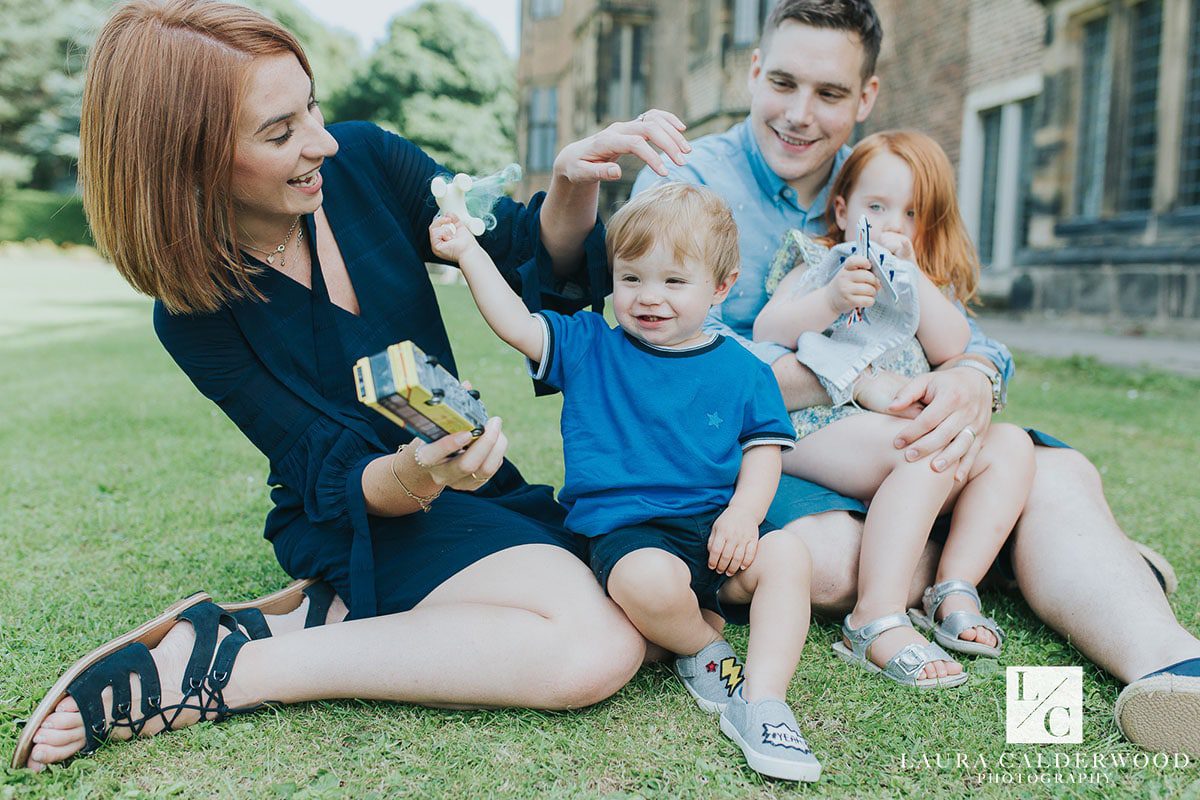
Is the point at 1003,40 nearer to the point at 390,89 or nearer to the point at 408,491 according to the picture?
the point at 408,491

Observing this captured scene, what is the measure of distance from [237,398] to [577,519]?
881 mm

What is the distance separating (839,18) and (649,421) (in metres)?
1.52

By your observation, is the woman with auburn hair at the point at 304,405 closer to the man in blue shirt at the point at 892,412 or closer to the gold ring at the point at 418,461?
the gold ring at the point at 418,461

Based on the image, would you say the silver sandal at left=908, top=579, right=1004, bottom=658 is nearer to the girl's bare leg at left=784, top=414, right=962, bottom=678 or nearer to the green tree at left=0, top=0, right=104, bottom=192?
the girl's bare leg at left=784, top=414, right=962, bottom=678

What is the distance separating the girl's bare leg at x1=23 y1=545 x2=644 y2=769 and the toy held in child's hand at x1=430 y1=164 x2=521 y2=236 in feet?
3.03

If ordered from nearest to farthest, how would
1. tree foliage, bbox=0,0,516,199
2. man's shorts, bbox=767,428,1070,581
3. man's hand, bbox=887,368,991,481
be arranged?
1. man's hand, bbox=887,368,991,481
2. man's shorts, bbox=767,428,1070,581
3. tree foliage, bbox=0,0,516,199

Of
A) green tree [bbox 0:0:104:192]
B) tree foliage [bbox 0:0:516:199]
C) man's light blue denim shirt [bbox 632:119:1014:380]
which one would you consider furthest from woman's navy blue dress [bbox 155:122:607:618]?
green tree [bbox 0:0:104:192]

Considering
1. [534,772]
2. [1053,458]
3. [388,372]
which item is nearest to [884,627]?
[1053,458]

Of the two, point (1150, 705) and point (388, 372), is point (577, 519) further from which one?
point (1150, 705)

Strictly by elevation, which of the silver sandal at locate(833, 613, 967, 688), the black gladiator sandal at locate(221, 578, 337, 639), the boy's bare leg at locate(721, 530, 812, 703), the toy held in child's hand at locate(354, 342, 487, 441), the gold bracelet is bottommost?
the silver sandal at locate(833, 613, 967, 688)

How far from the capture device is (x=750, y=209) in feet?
10.4

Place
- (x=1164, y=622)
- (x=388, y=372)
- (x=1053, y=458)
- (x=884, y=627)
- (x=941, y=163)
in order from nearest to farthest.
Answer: (x=388, y=372) < (x=1164, y=622) < (x=884, y=627) < (x=1053, y=458) < (x=941, y=163)

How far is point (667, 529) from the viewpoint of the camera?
229 cm

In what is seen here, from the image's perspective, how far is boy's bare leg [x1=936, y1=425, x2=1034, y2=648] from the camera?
A: 2586 millimetres
